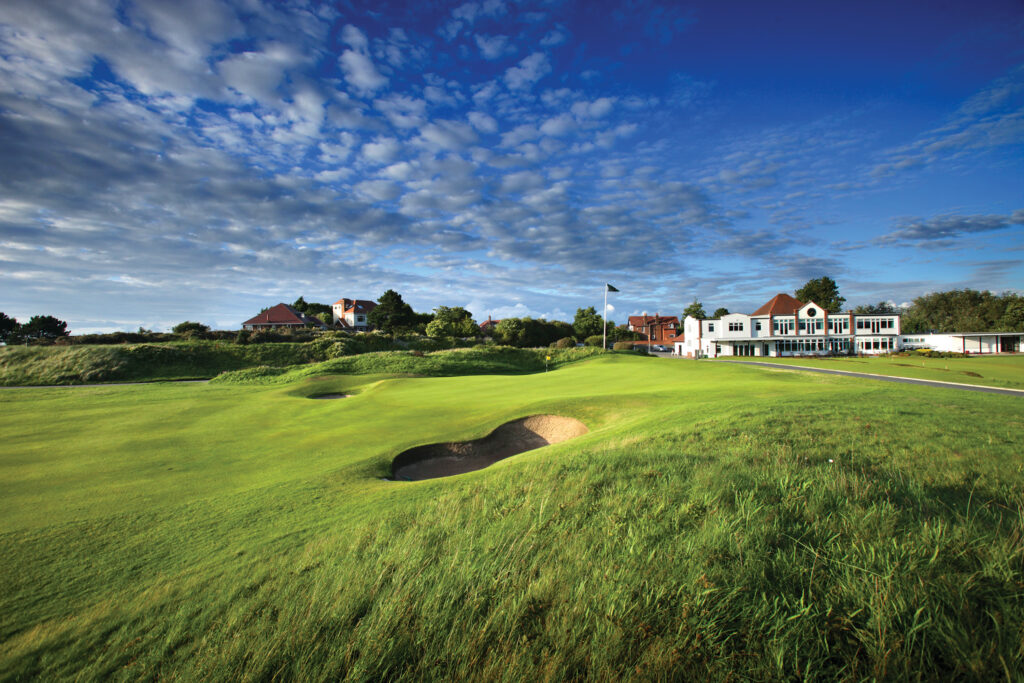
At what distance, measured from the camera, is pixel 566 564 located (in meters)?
3.53

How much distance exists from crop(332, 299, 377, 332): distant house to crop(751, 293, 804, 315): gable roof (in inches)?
2938

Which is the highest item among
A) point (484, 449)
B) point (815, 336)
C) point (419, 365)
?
point (815, 336)

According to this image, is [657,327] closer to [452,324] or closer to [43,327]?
[452,324]

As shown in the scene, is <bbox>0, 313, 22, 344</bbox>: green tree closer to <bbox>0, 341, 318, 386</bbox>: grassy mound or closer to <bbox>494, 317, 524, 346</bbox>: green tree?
<bbox>0, 341, 318, 386</bbox>: grassy mound

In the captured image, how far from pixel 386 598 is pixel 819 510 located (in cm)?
388

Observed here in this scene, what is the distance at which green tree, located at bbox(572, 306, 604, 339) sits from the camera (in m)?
93.0

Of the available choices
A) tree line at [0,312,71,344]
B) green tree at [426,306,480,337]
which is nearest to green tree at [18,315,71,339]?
tree line at [0,312,71,344]

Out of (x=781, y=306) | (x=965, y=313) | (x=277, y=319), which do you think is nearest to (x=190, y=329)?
(x=277, y=319)

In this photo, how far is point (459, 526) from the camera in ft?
15.1

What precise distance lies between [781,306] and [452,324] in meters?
50.4

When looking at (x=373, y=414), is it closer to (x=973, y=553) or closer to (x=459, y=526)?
(x=459, y=526)

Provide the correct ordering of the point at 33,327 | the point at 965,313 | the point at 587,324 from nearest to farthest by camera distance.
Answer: the point at 33,327 < the point at 965,313 < the point at 587,324

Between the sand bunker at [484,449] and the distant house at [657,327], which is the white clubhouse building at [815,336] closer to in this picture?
the distant house at [657,327]

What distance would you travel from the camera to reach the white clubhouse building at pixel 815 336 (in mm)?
60562
